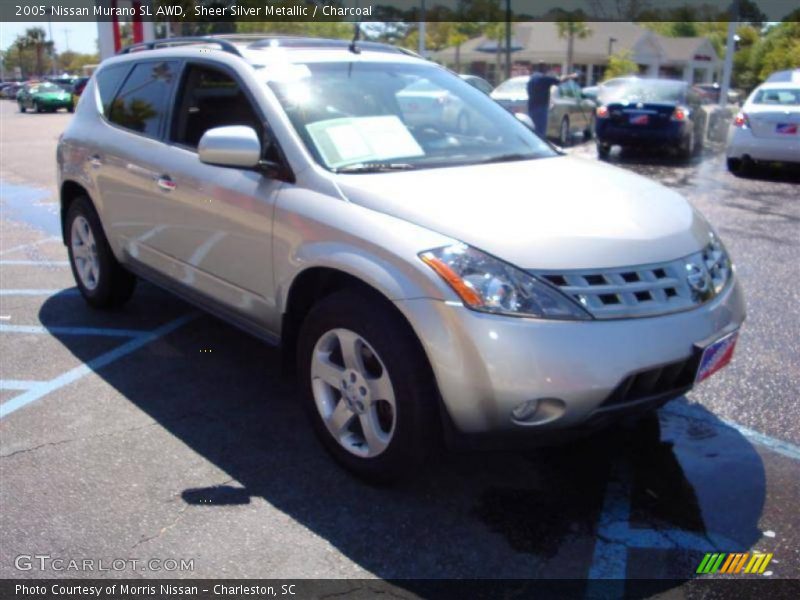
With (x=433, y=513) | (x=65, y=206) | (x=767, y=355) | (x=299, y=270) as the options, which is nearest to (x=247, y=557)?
(x=433, y=513)

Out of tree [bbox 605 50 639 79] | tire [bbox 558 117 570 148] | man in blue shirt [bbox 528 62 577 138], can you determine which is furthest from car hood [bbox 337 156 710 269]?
tree [bbox 605 50 639 79]

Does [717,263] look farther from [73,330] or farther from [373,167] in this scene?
[73,330]

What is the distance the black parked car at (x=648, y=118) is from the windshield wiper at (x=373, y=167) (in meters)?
Result: 11.2

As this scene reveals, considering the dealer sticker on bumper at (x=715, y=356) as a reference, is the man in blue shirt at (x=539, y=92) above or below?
above

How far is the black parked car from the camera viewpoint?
13812mm

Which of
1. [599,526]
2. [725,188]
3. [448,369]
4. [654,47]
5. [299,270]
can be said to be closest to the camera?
[448,369]

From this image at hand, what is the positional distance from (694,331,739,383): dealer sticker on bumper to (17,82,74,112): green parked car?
3885 cm

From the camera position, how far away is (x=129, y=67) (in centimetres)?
525

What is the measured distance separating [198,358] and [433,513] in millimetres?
2186

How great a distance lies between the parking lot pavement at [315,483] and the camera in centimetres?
289

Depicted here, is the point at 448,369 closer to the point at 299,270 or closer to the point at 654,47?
the point at 299,270

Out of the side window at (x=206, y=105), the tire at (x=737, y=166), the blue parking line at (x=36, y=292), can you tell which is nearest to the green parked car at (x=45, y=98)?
the tire at (x=737, y=166)

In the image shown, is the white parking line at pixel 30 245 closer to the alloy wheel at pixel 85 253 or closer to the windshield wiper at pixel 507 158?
the alloy wheel at pixel 85 253

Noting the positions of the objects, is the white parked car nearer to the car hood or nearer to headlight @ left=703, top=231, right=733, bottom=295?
the car hood
